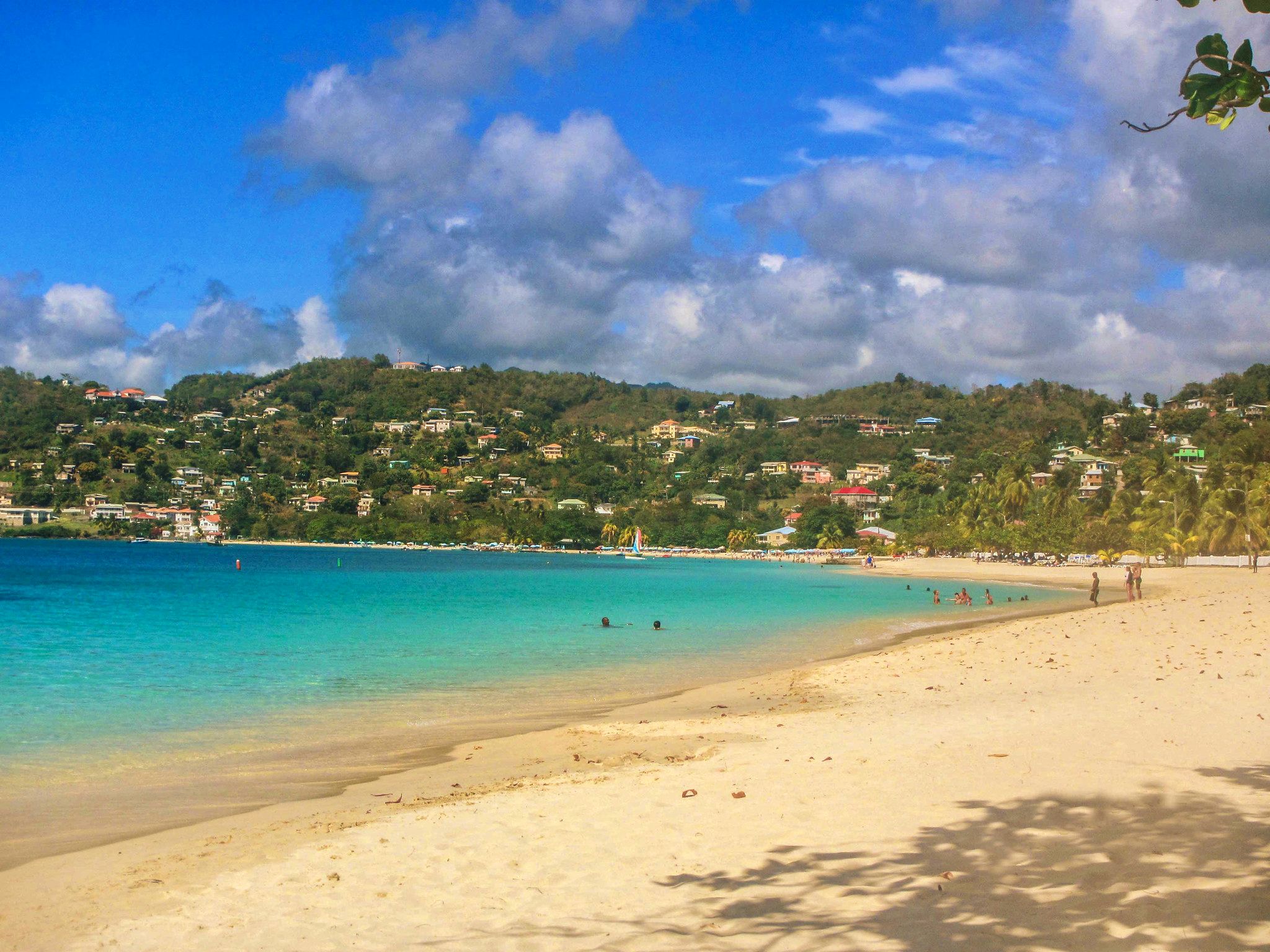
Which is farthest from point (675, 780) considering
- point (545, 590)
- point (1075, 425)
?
point (1075, 425)

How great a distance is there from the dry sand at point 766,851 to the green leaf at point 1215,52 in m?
4.11

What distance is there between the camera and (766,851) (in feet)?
21.9

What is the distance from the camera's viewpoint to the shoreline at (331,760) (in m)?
9.16

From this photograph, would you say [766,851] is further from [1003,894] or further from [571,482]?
[571,482]

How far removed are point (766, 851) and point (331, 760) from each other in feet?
23.6

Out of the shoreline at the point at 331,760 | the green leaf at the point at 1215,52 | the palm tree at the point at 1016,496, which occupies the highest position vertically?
the palm tree at the point at 1016,496

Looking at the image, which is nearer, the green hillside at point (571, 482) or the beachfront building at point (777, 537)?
the green hillside at point (571, 482)

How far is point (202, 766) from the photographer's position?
38.7ft

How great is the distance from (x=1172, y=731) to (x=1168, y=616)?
48.9 ft

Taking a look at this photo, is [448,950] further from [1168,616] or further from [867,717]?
[1168,616]

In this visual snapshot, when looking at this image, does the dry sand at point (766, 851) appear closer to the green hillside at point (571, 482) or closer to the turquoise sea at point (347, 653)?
the turquoise sea at point (347, 653)

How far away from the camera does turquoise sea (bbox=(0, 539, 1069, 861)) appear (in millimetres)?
13844

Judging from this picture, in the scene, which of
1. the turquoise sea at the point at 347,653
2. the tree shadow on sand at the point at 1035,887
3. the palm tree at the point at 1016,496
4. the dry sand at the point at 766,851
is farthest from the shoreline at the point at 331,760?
the palm tree at the point at 1016,496

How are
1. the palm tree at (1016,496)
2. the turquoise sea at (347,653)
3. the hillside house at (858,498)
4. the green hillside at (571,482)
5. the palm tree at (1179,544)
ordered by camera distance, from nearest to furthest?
the turquoise sea at (347,653) → the palm tree at (1179,544) → the palm tree at (1016,496) → the green hillside at (571,482) → the hillside house at (858,498)
